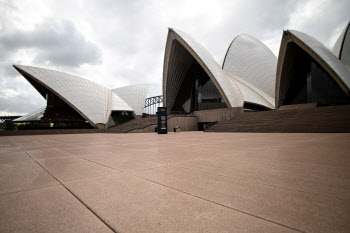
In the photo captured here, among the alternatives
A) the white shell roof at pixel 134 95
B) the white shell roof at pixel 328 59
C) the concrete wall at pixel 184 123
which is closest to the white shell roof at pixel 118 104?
the white shell roof at pixel 134 95

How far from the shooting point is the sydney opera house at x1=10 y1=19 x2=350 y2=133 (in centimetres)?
2475

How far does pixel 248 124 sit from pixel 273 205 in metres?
16.8

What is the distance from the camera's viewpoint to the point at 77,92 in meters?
26.5

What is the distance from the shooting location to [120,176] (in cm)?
259

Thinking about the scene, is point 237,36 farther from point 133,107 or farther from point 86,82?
point 86,82

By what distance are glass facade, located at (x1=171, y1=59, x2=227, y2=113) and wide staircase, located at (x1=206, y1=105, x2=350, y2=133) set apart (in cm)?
1055

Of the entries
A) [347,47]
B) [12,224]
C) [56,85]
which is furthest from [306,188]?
[347,47]

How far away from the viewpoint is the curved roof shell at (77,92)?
81.7 feet

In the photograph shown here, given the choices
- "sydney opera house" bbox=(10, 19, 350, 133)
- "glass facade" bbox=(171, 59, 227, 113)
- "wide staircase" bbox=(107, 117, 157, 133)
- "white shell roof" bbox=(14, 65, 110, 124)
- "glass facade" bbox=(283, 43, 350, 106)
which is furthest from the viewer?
"glass facade" bbox=(171, 59, 227, 113)

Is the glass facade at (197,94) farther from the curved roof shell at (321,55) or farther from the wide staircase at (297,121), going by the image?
the curved roof shell at (321,55)

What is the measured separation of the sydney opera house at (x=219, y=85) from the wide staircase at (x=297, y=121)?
2743mm

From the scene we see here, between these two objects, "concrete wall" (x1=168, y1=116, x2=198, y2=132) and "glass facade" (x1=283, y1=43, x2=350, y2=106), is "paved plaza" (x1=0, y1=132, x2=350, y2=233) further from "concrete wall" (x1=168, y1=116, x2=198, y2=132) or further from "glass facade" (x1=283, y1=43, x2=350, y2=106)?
"glass facade" (x1=283, y1=43, x2=350, y2=106)

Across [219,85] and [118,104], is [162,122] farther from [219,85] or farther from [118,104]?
[118,104]

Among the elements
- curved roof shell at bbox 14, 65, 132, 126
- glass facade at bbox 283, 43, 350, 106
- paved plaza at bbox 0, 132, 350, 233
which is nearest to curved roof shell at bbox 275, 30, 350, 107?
glass facade at bbox 283, 43, 350, 106
